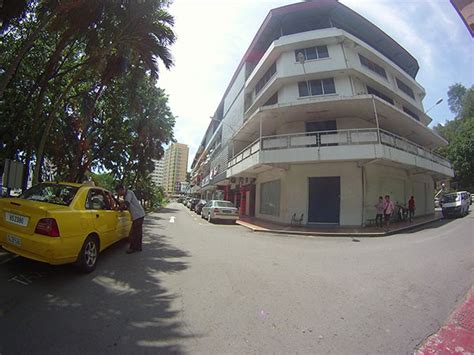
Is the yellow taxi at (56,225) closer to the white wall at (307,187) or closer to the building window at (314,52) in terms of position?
the white wall at (307,187)

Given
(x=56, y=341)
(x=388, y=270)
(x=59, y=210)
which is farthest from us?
(x=388, y=270)

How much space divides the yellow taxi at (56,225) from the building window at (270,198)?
45.4 feet

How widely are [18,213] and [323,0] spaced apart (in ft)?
67.6

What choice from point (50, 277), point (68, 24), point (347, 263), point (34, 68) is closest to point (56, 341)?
point (50, 277)

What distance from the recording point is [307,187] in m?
16.5

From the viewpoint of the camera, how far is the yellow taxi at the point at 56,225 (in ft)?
14.0

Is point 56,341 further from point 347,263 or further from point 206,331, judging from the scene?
point 347,263

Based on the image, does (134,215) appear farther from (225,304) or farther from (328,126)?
(328,126)

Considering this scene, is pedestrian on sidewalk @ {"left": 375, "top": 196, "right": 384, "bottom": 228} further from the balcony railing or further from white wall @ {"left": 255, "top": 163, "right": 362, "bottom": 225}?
the balcony railing

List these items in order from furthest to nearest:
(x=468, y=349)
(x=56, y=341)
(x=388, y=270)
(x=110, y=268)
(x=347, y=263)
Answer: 1. (x=347, y=263)
2. (x=388, y=270)
3. (x=110, y=268)
4. (x=468, y=349)
5. (x=56, y=341)

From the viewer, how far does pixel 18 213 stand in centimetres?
451

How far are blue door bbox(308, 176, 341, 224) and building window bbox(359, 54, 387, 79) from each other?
926 cm

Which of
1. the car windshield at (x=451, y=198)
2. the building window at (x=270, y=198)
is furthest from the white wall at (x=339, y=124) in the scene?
the car windshield at (x=451, y=198)

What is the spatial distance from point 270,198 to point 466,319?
53.2 ft
